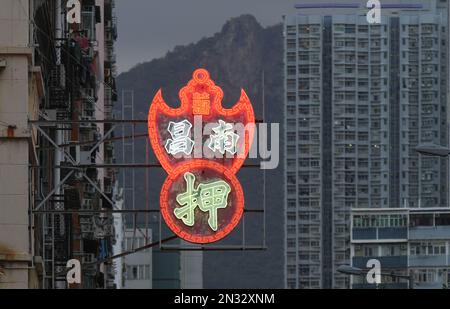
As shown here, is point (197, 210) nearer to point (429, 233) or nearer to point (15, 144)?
point (15, 144)

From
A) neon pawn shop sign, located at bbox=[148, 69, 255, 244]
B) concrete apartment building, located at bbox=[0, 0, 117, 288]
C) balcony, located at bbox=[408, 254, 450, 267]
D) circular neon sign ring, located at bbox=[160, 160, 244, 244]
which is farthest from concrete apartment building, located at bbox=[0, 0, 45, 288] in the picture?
balcony, located at bbox=[408, 254, 450, 267]

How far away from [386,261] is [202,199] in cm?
13530

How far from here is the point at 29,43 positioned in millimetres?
35656

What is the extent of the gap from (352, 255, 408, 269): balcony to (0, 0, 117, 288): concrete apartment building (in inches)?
3816

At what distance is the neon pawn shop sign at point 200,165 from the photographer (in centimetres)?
3719

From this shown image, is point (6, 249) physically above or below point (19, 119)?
below

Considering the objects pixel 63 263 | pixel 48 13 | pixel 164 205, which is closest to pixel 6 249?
pixel 164 205

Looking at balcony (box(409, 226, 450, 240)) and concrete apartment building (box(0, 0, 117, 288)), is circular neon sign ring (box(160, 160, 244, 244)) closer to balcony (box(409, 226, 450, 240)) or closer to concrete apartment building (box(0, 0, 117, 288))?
concrete apartment building (box(0, 0, 117, 288))

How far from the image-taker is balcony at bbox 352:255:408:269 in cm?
17162

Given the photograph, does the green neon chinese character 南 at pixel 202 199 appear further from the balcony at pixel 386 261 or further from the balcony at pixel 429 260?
the balcony at pixel 429 260

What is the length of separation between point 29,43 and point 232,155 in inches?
175

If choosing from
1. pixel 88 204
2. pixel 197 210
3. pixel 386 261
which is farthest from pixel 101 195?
pixel 386 261

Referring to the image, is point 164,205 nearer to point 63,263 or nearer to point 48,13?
point 48,13

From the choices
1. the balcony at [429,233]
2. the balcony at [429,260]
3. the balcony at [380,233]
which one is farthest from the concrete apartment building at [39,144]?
the balcony at [429,233]
